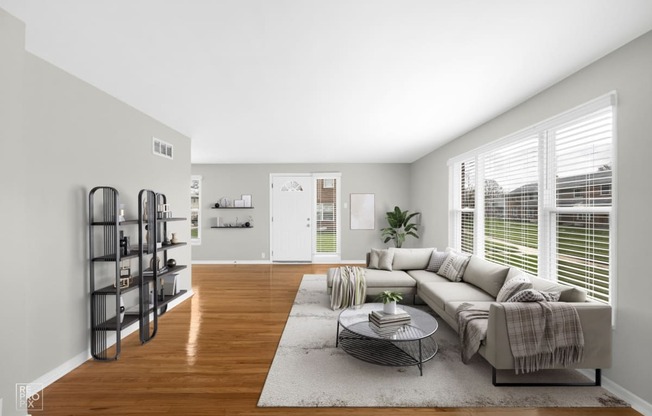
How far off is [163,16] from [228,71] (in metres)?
0.72

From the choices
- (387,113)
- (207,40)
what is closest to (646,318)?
(387,113)

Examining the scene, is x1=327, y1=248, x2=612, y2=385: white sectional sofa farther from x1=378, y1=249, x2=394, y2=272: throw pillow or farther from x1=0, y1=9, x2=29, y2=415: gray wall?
x1=0, y1=9, x2=29, y2=415: gray wall

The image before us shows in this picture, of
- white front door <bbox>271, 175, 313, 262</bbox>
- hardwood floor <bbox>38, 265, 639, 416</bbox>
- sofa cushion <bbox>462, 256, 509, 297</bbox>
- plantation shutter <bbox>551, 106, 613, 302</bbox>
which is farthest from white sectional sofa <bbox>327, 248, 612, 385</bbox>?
white front door <bbox>271, 175, 313, 262</bbox>

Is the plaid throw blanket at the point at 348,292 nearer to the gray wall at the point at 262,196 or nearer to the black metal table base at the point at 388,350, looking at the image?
the black metal table base at the point at 388,350

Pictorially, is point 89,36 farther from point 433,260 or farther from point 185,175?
point 433,260

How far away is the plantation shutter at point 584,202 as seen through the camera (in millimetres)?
2297

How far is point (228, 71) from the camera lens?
2420mm

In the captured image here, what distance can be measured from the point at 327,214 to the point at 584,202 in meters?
5.21

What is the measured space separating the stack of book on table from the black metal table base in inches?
5.5

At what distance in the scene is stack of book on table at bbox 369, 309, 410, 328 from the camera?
256cm

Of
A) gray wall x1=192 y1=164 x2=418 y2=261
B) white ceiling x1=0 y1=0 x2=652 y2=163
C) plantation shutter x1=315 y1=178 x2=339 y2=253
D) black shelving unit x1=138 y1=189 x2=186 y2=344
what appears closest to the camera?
white ceiling x1=0 y1=0 x2=652 y2=163

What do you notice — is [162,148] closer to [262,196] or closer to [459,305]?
[262,196]

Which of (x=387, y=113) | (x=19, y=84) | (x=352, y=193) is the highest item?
(x=387, y=113)

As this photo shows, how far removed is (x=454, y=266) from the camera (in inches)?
155
